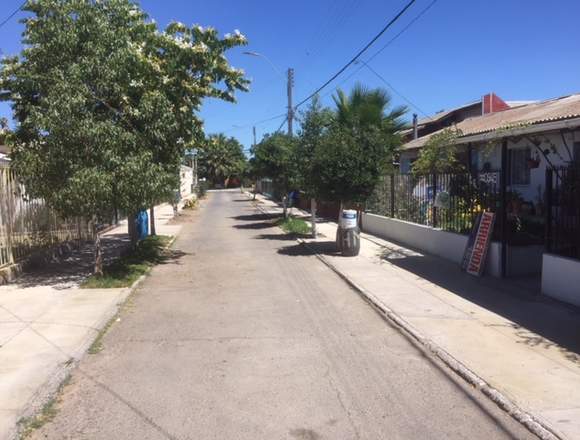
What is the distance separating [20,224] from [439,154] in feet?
33.7

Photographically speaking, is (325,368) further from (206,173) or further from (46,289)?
(206,173)

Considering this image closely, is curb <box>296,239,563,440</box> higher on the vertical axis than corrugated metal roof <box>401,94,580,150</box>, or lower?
lower

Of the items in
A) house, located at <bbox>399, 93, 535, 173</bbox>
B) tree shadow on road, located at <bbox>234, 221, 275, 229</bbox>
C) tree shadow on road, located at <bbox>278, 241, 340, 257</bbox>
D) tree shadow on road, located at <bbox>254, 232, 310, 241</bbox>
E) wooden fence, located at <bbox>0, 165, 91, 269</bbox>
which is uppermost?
house, located at <bbox>399, 93, 535, 173</bbox>

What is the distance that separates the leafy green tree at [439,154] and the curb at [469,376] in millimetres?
Answer: 6242

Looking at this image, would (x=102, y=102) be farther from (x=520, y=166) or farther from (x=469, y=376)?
(x=520, y=166)

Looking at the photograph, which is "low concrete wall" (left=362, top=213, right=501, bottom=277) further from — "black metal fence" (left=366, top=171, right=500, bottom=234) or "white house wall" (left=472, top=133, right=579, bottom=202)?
"white house wall" (left=472, top=133, right=579, bottom=202)

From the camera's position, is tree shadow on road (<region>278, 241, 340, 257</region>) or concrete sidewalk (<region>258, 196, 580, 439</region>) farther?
tree shadow on road (<region>278, 241, 340, 257</region>)

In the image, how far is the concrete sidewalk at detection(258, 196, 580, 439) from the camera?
17.3 feet

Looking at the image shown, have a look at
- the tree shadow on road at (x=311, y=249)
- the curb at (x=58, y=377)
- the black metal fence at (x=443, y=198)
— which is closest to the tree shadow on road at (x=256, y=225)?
the tree shadow on road at (x=311, y=249)

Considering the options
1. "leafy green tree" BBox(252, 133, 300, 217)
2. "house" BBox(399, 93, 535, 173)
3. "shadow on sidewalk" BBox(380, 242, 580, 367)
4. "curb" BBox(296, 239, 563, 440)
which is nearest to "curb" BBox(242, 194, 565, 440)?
"curb" BBox(296, 239, 563, 440)

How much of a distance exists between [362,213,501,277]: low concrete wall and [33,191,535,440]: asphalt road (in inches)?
125

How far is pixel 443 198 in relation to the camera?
43.5 feet

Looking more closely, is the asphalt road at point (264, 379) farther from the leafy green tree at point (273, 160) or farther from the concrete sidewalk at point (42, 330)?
the leafy green tree at point (273, 160)

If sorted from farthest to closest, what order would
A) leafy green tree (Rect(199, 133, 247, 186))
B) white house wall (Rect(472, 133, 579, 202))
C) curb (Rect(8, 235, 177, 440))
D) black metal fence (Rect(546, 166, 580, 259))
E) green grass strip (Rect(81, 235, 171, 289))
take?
leafy green tree (Rect(199, 133, 247, 186)), white house wall (Rect(472, 133, 579, 202)), green grass strip (Rect(81, 235, 171, 289)), black metal fence (Rect(546, 166, 580, 259)), curb (Rect(8, 235, 177, 440))
